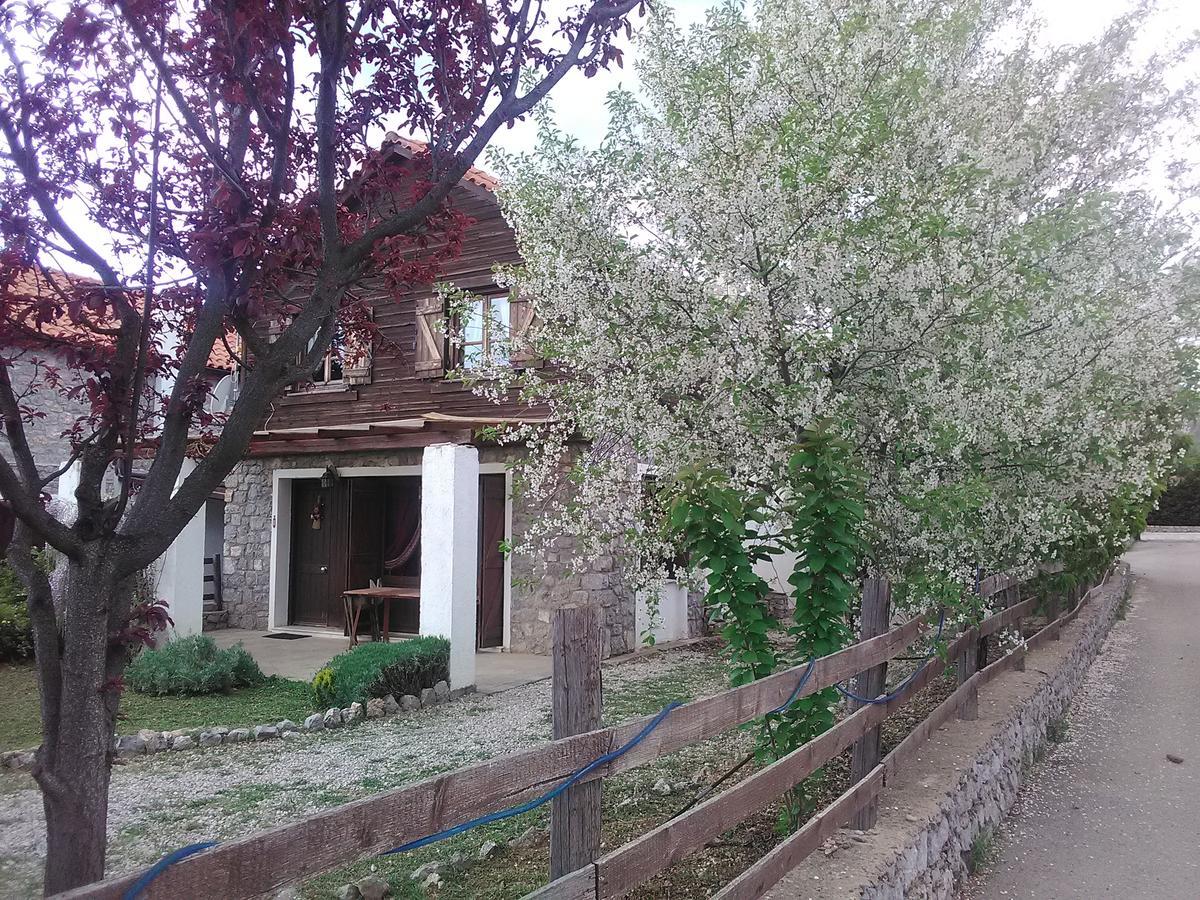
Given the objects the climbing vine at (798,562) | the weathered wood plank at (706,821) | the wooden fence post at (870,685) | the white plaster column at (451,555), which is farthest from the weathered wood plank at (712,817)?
the white plaster column at (451,555)

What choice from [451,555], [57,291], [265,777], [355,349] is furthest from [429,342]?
[57,291]

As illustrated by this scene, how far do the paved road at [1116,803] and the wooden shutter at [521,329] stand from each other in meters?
4.62

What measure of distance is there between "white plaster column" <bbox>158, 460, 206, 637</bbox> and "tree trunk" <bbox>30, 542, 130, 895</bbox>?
27.6 ft

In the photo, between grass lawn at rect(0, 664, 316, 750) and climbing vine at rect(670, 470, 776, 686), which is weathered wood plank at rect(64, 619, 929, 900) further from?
grass lawn at rect(0, 664, 316, 750)

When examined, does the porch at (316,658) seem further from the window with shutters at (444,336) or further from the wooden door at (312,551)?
the window with shutters at (444,336)

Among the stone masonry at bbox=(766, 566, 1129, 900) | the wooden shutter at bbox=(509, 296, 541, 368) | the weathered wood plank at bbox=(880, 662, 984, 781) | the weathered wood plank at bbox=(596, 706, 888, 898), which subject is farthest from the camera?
the wooden shutter at bbox=(509, 296, 541, 368)

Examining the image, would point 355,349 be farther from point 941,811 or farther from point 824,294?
point 941,811

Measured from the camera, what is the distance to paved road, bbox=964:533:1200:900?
16.7 feet

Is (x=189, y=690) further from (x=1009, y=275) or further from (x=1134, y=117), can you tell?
(x=1134, y=117)

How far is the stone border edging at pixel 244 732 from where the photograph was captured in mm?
6539

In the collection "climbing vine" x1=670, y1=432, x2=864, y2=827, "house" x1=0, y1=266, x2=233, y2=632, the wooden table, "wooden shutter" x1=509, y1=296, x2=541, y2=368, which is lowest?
the wooden table

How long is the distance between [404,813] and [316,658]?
9.30m

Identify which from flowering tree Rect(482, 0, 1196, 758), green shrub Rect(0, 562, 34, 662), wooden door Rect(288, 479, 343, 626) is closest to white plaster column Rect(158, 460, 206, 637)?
green shrub Rect(0, 562, 34, 662)

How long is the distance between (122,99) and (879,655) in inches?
164
